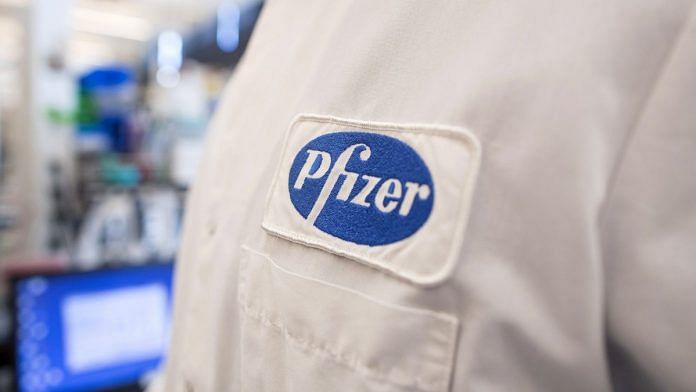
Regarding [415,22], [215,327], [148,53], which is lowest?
[148,53]

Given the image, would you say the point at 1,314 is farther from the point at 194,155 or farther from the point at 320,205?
the point at 320,205

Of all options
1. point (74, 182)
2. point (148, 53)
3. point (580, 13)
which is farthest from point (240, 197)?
point (148, 53)

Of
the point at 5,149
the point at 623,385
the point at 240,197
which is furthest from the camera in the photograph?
the point at 5,149

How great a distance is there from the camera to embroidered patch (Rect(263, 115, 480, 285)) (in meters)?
0.32

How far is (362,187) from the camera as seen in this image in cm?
37

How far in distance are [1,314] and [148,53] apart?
911 cm

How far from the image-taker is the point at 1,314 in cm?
156

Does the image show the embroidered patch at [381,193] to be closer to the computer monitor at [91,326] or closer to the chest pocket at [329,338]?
the chest pocket at [329,338]

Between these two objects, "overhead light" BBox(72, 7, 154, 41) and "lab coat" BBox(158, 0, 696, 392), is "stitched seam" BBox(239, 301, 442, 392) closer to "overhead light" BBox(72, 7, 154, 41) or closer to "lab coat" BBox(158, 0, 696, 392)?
"lab coat" BBox(158, 0, 696, 392)

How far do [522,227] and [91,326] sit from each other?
4.23ft

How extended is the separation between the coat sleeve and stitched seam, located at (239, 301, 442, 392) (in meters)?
0.13

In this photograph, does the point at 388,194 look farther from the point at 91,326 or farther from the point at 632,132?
the point at 91,326

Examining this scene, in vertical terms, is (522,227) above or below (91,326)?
above

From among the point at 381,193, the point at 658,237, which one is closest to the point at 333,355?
the point at 381,193
